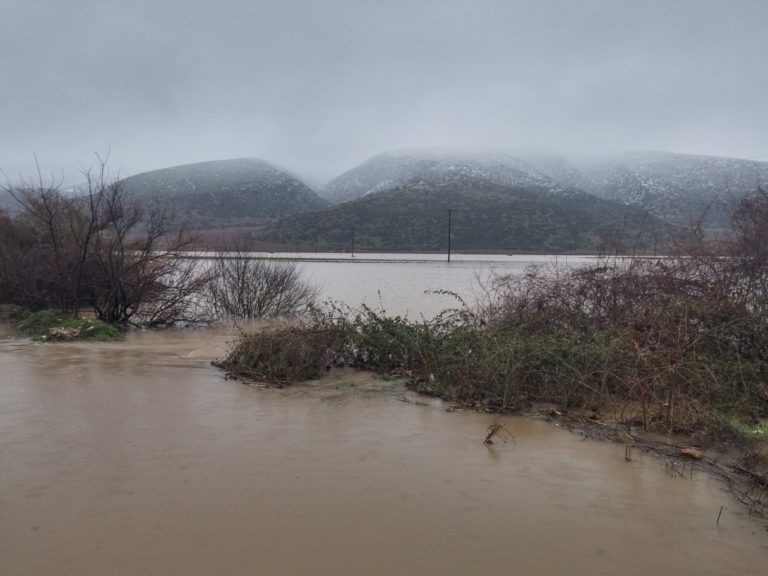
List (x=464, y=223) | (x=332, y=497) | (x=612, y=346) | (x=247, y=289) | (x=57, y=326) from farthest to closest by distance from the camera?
(x=464, y=223) → (x=247, y=289) → (x=57, y=326) → (x=612, y=346) → (x=332, y=497)

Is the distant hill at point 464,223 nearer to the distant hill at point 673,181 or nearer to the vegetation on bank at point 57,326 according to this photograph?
the distant hill at point 673,181

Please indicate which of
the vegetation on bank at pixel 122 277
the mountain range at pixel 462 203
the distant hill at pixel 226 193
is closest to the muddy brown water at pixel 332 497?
the vegetation on bank at pixel 122 277

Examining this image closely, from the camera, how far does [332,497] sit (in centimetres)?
464

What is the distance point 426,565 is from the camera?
367 centimetres

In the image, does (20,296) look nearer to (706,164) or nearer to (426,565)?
(426,565)

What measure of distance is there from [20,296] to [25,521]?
1496 cm

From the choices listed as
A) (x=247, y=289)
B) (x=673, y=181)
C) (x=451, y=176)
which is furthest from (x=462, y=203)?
(x=247, y=289)

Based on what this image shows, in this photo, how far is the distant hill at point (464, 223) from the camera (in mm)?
84812

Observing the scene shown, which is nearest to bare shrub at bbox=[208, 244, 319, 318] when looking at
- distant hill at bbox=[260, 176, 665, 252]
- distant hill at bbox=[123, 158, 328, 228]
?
distant hill at bbox=[260, 176, 665, 252]

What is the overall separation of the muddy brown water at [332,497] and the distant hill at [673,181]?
371ft

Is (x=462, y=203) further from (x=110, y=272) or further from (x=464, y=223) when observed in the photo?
(x=110, y=272)

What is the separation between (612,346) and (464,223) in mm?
85241

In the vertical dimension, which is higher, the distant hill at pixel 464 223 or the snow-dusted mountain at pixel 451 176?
the snow-dusted mountain at pixel 451 176

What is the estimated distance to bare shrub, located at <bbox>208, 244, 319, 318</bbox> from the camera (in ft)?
55.8
